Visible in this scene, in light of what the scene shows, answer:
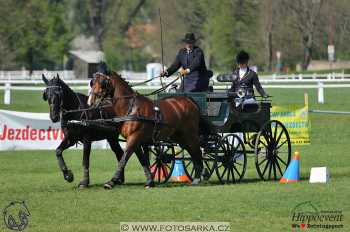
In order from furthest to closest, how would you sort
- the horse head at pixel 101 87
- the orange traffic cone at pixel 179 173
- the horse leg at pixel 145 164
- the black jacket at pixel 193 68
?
the orange traffic cone at pixel 179 173, the black jacket at pixel 193 68, the horse leg at pixel 145 164, the horse head at pixel 101 87

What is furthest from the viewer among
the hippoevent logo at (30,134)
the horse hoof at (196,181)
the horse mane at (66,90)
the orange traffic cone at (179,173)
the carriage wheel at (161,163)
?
the hippoevent logo at (30,134)

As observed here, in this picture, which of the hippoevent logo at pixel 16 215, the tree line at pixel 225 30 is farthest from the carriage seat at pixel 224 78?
the tree line at pixel 225 30

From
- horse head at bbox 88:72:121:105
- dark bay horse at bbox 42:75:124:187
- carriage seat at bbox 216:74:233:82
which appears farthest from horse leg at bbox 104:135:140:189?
carriage seat at bbox 216:74:233:82

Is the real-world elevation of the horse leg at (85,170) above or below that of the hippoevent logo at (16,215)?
above

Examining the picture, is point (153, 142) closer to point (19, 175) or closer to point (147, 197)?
point (147, 197)

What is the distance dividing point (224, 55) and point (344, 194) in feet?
219

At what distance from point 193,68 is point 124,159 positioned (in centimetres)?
220

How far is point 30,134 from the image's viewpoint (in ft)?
78.3

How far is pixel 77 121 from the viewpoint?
15.5 metres

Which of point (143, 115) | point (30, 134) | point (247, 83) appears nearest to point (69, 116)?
point (143, 115)

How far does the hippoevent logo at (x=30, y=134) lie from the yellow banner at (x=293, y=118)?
212 inches

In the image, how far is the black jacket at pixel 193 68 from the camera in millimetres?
16359

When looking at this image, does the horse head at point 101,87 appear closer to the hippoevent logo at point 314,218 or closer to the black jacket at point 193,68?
the black jacket at point 193,68

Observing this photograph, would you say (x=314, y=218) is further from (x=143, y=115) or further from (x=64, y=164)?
(x=64, y=164)
